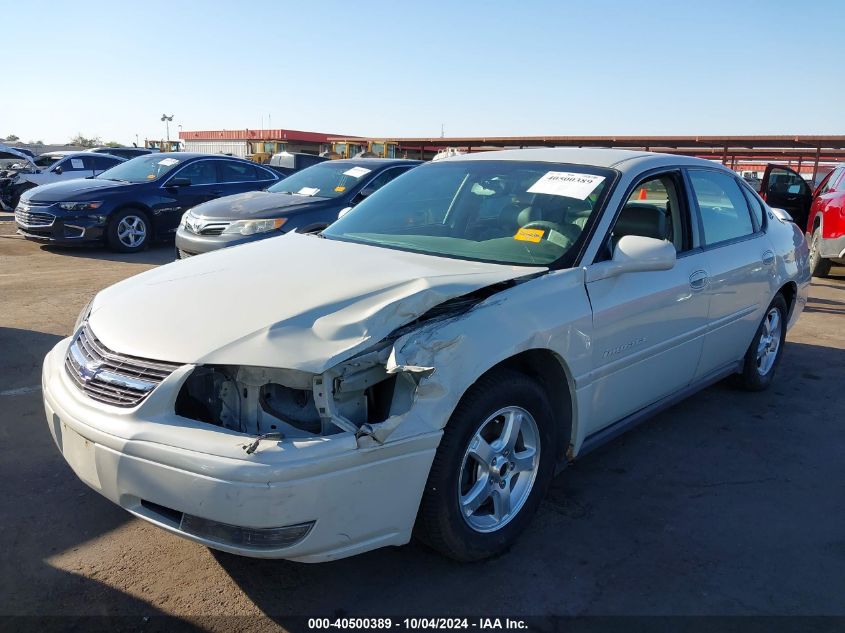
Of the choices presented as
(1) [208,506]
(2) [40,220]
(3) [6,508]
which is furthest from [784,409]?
(2) [40,220]

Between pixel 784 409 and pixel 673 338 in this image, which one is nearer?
pixel 673 338

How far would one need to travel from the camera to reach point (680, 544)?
300 centimetres

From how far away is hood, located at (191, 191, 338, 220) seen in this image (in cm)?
774

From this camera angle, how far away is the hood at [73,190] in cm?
1017

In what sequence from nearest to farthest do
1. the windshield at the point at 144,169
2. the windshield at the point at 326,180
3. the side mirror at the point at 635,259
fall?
the side mirror at the point at 635,259 → the windshield at the point at 326,180 → the windshield at the point at 144,169

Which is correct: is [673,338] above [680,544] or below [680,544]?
above

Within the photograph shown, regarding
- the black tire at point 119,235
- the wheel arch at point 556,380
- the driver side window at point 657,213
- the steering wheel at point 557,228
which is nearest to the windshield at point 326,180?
the black tire at point 119,235

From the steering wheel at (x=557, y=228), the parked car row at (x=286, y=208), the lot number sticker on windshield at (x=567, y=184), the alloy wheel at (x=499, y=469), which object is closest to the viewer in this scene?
the alloy wheel at (x=499, y=469)

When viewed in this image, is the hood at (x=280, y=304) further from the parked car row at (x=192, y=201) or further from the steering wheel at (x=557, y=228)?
the parked car row at (x=192, y=201)

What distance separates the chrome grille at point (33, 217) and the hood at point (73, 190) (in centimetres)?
19

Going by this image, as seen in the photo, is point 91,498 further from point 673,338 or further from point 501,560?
point 673,338

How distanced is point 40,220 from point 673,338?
31.5 ft

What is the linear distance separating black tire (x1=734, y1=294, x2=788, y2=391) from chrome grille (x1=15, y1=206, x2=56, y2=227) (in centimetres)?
936

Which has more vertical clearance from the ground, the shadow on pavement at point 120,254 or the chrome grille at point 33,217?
the chrome grille at point 33,217
